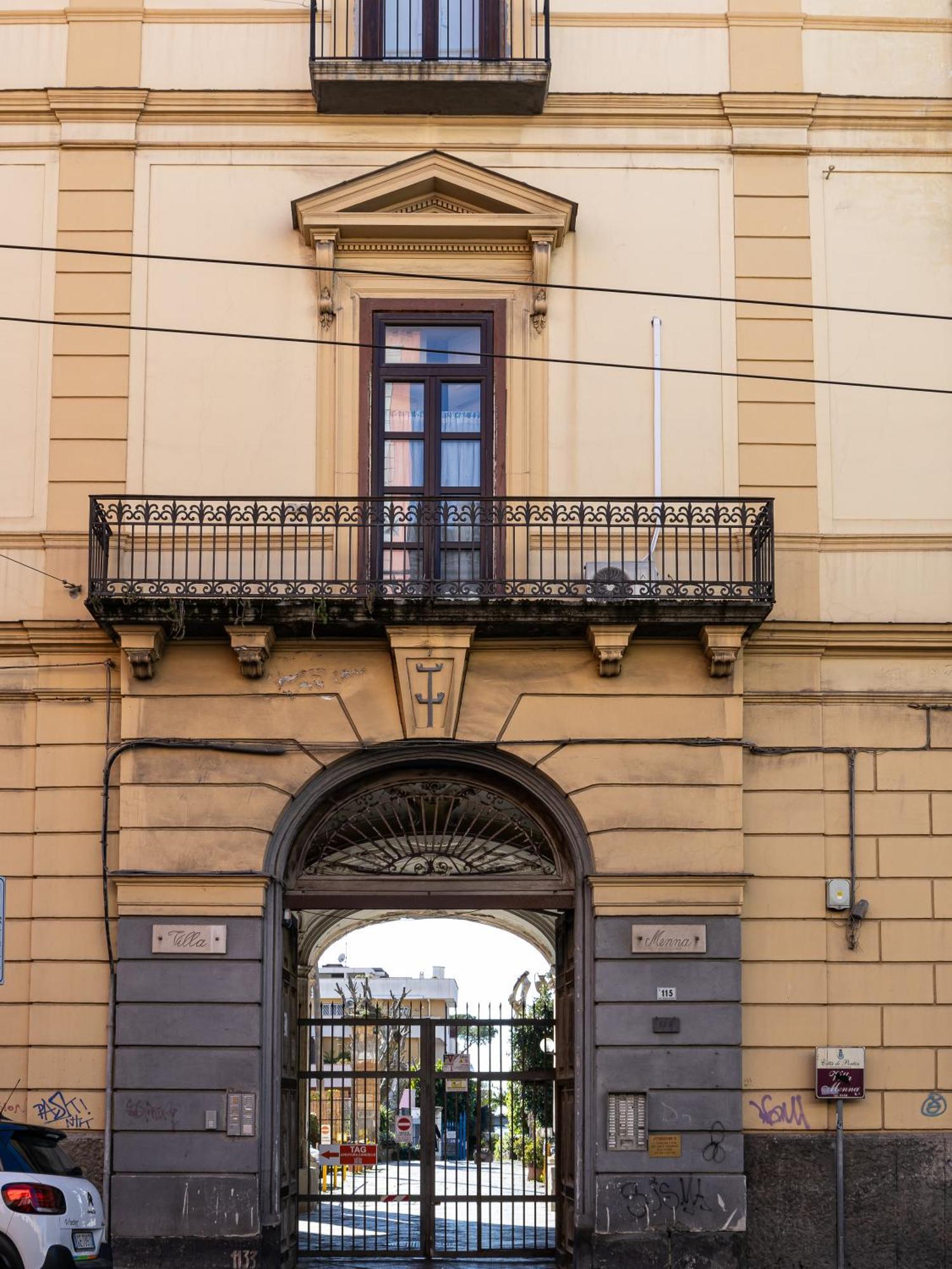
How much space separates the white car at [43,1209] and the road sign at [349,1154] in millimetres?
5333

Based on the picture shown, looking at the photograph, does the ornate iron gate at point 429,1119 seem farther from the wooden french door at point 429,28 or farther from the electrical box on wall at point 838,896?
the wooden french door at point 429,28

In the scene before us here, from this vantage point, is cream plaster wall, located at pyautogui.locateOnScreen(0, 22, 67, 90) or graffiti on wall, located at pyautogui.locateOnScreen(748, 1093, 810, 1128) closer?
graffiti on wall, located at pyautogui.locateOnScreen(748, 1093, 810, 1128)

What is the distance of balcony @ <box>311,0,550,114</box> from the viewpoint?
18312mm

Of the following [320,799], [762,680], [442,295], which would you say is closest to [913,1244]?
[762,680]

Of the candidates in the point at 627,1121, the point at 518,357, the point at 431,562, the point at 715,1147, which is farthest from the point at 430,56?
the point at 715,1147

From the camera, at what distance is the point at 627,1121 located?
656 inches

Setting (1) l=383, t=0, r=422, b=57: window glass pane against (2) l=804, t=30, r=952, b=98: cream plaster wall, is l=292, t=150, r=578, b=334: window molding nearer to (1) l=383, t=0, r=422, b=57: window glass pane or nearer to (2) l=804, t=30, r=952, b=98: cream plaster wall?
→ (1) l=383, t=0, r=422, b=57: window glass pane

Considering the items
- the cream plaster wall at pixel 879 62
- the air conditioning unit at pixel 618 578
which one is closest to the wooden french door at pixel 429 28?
the cream plaster wall at pixel 879 62

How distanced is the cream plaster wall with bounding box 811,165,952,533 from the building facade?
0.04 metres

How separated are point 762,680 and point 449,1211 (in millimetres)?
8987

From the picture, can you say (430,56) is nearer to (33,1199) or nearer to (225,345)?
(225,345)

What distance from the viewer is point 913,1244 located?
660 inches

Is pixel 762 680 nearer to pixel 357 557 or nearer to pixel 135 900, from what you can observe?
pixel 357 557

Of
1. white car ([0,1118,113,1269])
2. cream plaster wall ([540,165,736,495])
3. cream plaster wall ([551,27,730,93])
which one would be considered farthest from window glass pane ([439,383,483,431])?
white car ([0,1118,113,1269])
